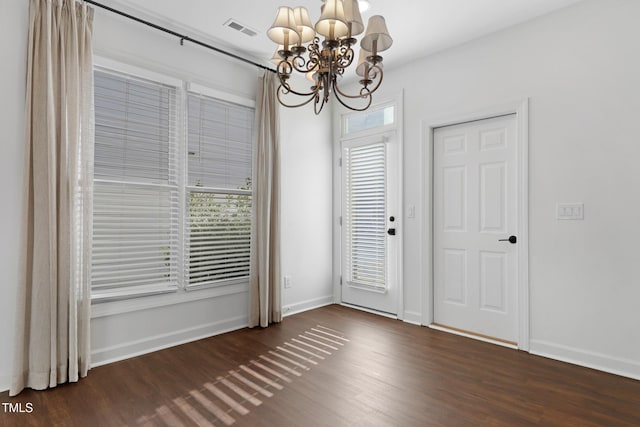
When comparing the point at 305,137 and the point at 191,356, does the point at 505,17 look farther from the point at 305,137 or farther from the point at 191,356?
the point at 191,356

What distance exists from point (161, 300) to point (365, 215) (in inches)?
95.3

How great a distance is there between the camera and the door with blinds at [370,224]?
4102mm

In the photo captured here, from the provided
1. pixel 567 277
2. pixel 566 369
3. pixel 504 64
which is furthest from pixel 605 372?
pixel 504 64

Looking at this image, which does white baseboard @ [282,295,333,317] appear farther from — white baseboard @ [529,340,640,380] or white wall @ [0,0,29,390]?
white wall @ [0,0,29,390]

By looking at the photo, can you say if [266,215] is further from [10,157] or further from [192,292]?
[10,157]

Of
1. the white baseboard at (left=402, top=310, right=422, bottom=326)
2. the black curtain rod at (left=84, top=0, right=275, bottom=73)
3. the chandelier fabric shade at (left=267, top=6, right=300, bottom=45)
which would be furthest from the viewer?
the white baseboard at (left=402, top=310, right=422, bottom=326)

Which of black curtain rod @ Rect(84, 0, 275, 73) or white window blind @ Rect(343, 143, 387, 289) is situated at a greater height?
black curtain rod @ Rect(84, 0, 275, 73)

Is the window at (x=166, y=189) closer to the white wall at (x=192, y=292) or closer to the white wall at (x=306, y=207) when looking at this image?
the white wall at (x=192, y=292)

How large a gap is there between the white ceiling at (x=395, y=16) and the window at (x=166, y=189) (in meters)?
0.55

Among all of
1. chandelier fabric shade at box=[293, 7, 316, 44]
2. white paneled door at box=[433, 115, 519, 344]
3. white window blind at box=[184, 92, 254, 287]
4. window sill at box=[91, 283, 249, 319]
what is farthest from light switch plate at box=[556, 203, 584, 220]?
window sill at box=[91, 283, 249, 319]

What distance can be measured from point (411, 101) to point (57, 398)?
3952mm

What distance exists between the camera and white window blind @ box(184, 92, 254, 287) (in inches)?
132

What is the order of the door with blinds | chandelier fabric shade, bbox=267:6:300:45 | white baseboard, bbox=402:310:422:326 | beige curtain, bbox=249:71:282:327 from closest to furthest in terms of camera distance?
chandelier fabric shade, bbox=267:6:300:45
beige curtain, bbox=249:71:282:327
white baseboard, bbox=402:310:422:326
the door with blinds

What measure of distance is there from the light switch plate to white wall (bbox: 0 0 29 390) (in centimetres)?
398
